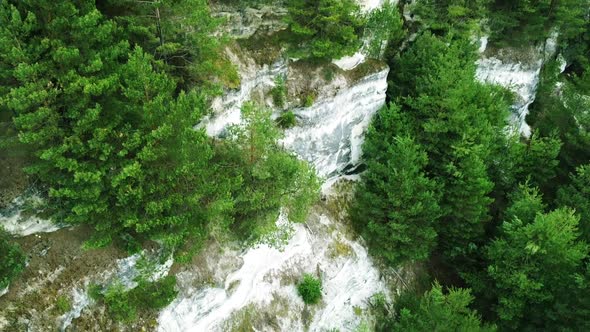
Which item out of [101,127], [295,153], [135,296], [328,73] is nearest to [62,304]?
[135,296]

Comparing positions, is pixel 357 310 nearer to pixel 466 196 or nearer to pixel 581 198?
pixel 466 196

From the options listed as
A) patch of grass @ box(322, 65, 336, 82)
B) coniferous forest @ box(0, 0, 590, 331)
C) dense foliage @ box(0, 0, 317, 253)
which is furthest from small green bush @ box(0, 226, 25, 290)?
patch of grass @ box(322, 65, 336, 82)

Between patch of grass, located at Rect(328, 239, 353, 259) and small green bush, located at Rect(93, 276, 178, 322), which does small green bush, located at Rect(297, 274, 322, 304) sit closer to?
patch of grass, located at Rect(328, 239, 353, 259)

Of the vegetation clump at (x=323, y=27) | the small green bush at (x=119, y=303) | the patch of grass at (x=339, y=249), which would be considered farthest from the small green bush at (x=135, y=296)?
the vegetation clump at (x=323, y=27)

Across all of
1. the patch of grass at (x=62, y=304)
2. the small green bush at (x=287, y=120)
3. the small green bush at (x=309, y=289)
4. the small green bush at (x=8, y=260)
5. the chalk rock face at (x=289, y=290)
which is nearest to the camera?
the small green bush at (x=8, y=260)

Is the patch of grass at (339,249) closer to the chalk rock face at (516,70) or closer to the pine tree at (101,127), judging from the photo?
the pine tree at (101,127)

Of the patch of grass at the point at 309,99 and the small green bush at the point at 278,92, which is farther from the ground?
the small green bush at the point at 278,92
